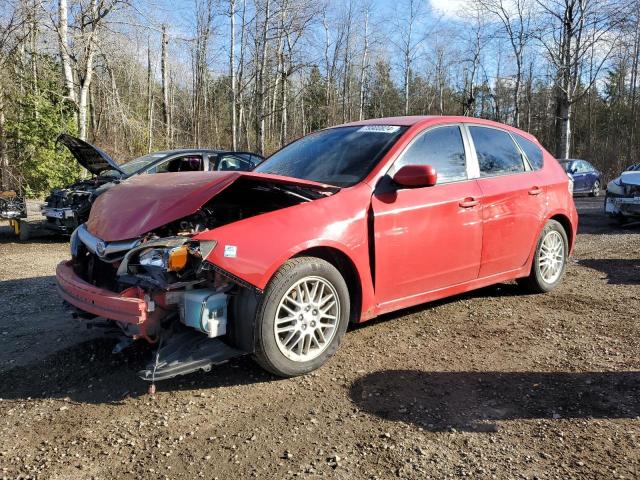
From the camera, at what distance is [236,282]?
304 centimetres

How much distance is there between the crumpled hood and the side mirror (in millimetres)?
590

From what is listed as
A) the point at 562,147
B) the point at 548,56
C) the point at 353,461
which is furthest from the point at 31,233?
the point at 548,56

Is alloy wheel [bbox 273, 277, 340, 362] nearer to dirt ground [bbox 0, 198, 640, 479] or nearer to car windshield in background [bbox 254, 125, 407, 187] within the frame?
dirt ground [bbox 0, 198, 640, 479]

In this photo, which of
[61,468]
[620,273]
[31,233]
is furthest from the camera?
[31,233]

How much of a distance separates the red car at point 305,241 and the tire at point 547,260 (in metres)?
0.31

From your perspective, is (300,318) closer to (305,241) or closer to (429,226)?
(305,241)

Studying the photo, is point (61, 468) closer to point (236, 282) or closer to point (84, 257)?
point (236, 282)

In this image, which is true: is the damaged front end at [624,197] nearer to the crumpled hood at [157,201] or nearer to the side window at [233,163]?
the side window at [233,163]

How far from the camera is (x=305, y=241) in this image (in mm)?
3311

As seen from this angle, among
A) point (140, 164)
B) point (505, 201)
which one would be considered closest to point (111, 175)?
point (140, 164)

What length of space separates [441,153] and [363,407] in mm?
2319

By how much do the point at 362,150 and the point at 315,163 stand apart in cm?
41

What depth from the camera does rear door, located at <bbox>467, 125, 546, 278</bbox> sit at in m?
4.55

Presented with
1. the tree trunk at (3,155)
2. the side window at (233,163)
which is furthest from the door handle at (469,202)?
the tree trunk at (3,155)
